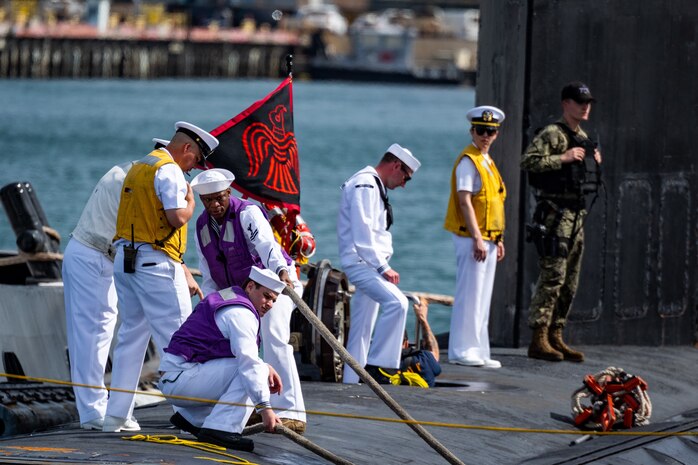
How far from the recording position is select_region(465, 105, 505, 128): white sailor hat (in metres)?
10.9

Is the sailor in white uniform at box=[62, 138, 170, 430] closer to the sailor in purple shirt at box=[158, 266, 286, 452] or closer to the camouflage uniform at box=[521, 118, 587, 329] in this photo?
the sailor in purple shirt at box=[158, 266, 286, 452]

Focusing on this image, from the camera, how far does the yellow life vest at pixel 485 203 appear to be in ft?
35.8

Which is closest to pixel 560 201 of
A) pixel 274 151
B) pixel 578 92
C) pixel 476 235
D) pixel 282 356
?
pixel 476 235

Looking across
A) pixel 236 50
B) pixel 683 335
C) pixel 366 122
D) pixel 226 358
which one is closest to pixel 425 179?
pixel 366 122

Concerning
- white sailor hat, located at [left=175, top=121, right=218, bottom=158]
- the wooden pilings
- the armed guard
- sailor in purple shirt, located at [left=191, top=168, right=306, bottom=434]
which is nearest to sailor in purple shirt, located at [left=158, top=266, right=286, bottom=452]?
sailor in purple shirt, located at [left=191, top=168, right=306, bottom=434]

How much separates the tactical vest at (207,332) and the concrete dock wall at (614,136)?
4.42 metres

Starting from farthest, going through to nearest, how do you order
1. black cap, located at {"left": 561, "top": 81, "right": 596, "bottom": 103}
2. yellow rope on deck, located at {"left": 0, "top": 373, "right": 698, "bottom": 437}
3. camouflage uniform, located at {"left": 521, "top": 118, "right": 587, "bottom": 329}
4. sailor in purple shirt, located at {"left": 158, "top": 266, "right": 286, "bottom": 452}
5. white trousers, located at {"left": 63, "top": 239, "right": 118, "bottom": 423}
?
camouflage uniform, located at {"left": 521, "top": 118, "right": 587, "bottom": 329}, black cap, located at {"left": 561, "top": 81, "right": 596, "bottom": 103}, white trousers, located at {"left": 63, "top": 239, "right": 118, "bottom": 423}, yellow rope on deck, located at {"left": 0, "top": 373, "right": 698, "bottom": 437}, sailor in purple shirt, located at {"left": 158, "top": 266, "right": 286, "bottom": 452}

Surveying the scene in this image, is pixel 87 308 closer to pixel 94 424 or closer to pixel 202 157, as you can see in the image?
pixel 94 424

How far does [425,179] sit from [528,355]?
41.9m

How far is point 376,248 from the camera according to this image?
33.4 feet

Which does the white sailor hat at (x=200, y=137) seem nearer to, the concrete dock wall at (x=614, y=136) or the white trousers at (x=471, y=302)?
the white trousers at (x=471, y=302)

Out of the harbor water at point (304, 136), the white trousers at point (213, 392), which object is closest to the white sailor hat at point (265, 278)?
the white trousers at point (213, 392)

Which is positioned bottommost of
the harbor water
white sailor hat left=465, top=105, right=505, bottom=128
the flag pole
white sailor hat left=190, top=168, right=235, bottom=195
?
the harbor water

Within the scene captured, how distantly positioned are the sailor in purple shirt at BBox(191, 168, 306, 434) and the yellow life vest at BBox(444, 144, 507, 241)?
8.91 ft
